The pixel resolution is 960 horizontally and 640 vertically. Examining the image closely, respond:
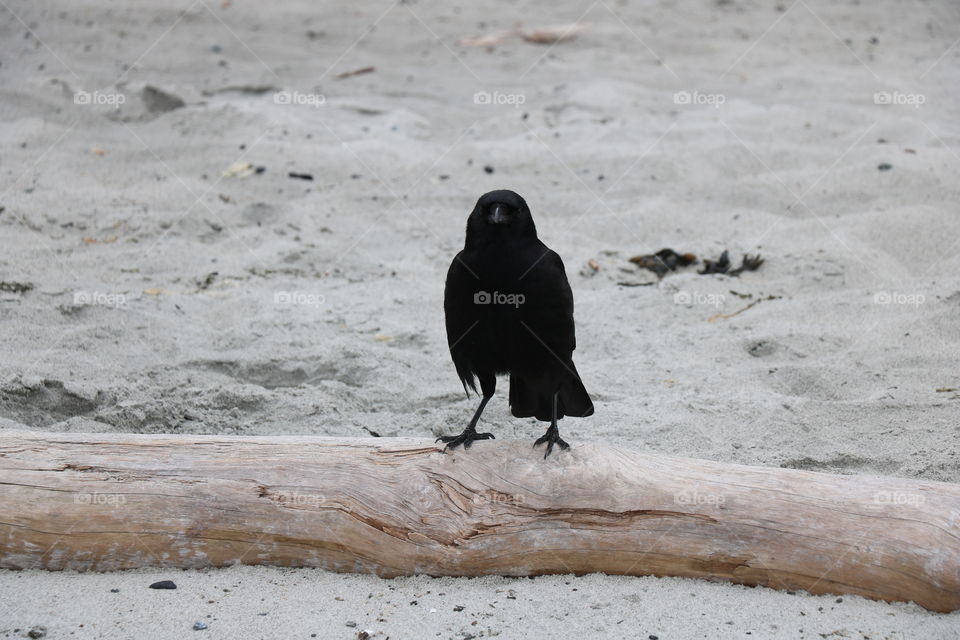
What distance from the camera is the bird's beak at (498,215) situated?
112 inches

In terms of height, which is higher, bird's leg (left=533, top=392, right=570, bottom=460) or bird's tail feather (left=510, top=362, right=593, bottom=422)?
bird's tail feather (left=510, top=362, right=593, bottom=422)

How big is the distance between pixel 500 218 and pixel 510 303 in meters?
0.25

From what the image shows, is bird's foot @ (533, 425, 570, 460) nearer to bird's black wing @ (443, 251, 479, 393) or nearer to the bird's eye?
bird's black wing @ (443, 251, 479, 393)

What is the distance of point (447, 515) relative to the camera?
8.54 feet

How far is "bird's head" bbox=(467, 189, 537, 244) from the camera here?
2875mm

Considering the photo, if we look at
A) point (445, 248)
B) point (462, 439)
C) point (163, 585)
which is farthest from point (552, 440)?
point (445, 248)

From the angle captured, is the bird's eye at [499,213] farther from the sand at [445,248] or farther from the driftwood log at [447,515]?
the sand at [445,248]

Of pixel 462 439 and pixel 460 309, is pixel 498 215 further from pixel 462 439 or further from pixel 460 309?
pixel 462 439

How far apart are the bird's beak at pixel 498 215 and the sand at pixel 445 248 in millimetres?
988

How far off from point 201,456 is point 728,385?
212 cm

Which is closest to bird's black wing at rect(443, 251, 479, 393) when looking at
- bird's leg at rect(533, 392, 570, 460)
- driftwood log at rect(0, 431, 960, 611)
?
bird's leg at rect(533, 392, 570, 460)

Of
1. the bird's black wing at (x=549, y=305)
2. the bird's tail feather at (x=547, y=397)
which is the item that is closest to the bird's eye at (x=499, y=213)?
the bird's black wing at (x=549, y=305)

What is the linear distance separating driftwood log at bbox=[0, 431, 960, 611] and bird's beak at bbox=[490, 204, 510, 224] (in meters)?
0.72

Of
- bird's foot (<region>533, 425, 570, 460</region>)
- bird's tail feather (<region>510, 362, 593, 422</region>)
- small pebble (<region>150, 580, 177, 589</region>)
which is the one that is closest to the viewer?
small pebble (<region>150, 580, 177, 589</region>)
